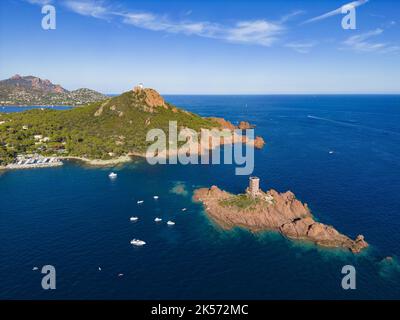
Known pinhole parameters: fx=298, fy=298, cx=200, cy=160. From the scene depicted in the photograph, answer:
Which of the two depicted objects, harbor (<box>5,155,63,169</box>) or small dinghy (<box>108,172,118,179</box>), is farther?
harbor (<box>5,155,63,169</box>)

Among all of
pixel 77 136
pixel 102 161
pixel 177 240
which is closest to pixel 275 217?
pixel 177 240

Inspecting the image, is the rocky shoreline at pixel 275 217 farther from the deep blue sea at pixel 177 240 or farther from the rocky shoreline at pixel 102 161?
the rocky shoreline at pixel 102 161

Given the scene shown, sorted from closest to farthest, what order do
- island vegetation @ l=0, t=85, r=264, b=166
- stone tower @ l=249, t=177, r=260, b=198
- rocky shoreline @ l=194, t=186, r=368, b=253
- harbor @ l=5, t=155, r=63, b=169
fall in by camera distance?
1. rocky shoreline @ l=194, t=186, r=368, b=253
2. stone tower @ l=249, t=177, r=260, b=198
3. harbor @ l=5, t=155, r=63, b=169
4. island vegetation @ l=0, t=85, r=264, b=166

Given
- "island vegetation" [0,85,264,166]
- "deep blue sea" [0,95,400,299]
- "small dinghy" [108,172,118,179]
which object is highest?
"island vegetation" [0,85,264,166]

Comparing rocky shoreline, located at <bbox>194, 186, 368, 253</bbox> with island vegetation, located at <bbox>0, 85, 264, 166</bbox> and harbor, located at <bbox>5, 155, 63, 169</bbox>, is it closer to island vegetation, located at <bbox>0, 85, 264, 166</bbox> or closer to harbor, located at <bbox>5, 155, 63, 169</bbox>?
island vegetation, located at <bbox>0, 85, 264, 166</bbox>

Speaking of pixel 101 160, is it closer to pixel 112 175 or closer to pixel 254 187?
pixel 112 175

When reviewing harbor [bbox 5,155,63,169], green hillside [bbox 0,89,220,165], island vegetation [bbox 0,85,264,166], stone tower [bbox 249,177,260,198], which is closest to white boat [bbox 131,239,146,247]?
stone tower [bbox 249,177,260,198]
